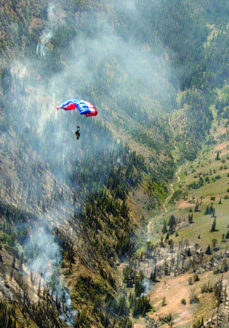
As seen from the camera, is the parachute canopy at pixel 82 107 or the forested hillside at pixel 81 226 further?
the forested hillside at pixel 81 226

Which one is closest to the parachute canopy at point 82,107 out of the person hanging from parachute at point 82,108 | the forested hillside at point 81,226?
the person hanging from parachute at point 82,108

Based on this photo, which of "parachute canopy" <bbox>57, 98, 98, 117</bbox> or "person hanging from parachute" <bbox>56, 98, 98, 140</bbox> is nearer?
"person hanging from parachute" <bbox>56, 98, 98, 140</bbox>

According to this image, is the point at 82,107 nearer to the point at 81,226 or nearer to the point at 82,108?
the point at 82,108

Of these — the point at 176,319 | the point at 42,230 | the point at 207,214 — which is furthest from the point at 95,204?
the point at 176,319

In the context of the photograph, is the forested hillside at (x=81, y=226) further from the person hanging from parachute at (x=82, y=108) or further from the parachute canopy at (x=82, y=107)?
the parachute canopy at (x=82, y=107)

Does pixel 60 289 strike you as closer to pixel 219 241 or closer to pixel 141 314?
pixel 141 314

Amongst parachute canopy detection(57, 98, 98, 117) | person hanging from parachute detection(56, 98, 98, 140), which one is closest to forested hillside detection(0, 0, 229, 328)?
person hanging from parachute detection(56, 98, 98, 140)

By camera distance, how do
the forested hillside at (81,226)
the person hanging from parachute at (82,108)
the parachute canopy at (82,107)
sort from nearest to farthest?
the person hanging from parachute at (82,108) → the parachute canopy at (82,107) → the forested hillside at (81,226)

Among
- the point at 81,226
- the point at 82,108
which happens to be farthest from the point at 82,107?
the point at 81,226

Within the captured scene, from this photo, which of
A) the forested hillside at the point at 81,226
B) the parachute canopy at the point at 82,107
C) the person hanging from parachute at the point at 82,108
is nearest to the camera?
the person hanging from parachute at the point at 82,108

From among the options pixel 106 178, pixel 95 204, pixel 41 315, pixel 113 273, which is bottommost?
pixel 41 315

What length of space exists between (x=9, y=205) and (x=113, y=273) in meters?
39.2

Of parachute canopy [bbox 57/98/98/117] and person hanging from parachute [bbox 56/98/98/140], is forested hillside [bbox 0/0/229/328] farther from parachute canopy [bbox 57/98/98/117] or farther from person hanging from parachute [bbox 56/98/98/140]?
parachute canopy [bbox 57/98/98/117]

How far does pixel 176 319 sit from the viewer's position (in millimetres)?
107500
